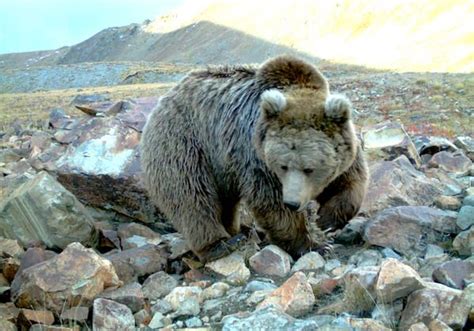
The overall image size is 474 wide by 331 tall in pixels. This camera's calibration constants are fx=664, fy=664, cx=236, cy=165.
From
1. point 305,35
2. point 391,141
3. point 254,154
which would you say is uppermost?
point 305,35

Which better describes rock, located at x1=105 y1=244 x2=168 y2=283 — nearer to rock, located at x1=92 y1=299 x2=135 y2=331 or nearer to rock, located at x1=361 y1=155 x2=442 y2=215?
rock, located at x1=92 y1=299 x2=135 y2=331

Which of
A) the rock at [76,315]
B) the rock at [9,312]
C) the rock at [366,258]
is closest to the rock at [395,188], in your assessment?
the rock at [366,258]

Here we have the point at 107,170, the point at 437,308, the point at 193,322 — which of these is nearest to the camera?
the point at 437,308

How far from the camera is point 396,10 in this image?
67.8 metres

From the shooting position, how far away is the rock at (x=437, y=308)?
10.8 feet

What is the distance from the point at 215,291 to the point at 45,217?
2.18 m

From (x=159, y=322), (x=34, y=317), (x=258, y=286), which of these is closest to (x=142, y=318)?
(x=159, y=322)

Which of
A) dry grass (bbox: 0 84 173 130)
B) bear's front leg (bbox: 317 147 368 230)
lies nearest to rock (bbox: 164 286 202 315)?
bear's front leg (bbox: 317 147 368 230)

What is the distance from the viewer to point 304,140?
479cm

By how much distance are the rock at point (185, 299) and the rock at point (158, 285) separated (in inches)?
9.4

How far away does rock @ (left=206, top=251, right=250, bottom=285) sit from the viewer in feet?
15.8

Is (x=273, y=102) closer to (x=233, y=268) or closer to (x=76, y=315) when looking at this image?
(x=233, y=268)

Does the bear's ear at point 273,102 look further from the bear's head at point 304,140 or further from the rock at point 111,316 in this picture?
the rock at point 111,316

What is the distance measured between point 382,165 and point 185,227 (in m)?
2.16
